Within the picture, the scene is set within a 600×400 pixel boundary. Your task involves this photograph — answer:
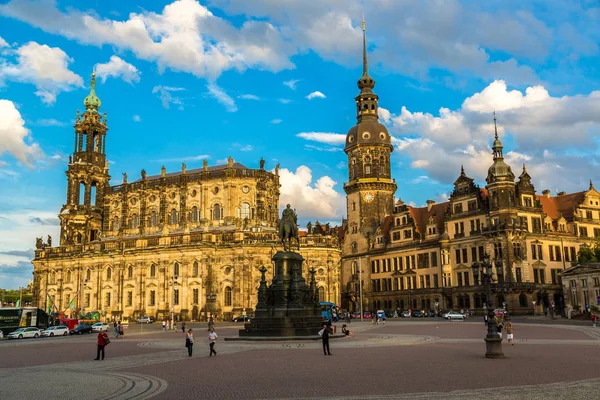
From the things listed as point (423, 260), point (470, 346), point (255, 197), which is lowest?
point (470, 346)

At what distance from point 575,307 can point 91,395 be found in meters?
66.1

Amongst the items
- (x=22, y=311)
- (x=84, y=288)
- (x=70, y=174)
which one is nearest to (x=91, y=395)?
(x=22, y=311)

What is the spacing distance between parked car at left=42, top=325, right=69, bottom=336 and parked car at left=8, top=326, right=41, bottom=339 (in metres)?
1.13

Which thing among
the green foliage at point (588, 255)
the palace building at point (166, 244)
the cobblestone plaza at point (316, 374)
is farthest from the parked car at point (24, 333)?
the green foliage at point (588, 255)

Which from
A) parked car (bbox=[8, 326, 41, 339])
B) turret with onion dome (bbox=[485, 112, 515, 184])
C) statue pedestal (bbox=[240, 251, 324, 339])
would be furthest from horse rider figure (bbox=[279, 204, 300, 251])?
turret with onion dome (bbox=[485, 112, 515, 184])

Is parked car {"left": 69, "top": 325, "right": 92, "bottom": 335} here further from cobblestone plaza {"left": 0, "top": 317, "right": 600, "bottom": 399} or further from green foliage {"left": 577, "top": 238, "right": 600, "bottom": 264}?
green foliage {"left": 577, "top": 238, "right": 600, "bottom": 264}

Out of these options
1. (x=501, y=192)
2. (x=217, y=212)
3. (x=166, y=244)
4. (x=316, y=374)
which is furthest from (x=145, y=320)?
(x=316, y=374)

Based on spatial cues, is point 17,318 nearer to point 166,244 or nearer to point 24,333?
point 24,333

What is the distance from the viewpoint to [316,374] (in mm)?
18969

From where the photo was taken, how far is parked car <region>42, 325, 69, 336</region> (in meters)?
56.3

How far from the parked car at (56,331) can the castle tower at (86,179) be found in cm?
4504

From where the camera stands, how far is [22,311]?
60.7 m

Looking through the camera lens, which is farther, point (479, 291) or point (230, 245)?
point (230, 245)

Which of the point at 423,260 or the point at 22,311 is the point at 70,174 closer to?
the point at 22,311
